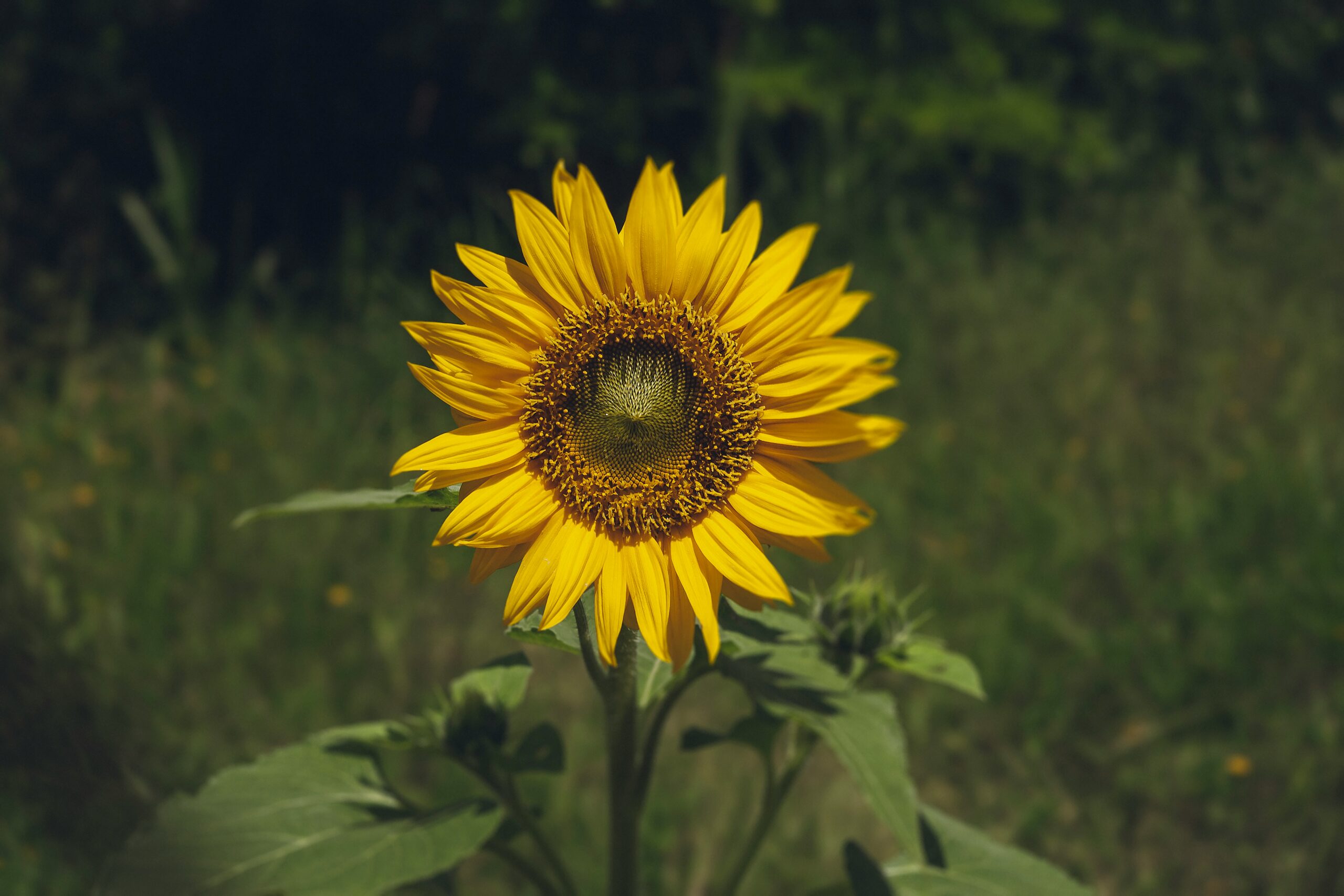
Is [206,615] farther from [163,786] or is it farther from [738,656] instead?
[738,656]

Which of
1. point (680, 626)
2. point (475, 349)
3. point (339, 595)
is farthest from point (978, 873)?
point (339, 595)

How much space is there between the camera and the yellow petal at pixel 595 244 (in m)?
1.25

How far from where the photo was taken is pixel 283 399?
397cm

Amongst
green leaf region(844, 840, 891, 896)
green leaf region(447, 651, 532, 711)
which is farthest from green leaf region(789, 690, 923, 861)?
green leaf region(447, 651, 532, 711)

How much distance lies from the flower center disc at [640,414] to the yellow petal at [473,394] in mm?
19

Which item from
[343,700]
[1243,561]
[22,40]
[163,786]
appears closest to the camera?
[163,786]

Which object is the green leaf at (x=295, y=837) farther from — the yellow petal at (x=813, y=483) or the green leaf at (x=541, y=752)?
the yellow petal at (x=813, y=483)

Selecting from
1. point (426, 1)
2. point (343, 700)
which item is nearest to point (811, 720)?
point (343, 700)

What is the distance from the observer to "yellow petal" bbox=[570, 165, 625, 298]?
1.25m

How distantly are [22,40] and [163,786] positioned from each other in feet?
11.5

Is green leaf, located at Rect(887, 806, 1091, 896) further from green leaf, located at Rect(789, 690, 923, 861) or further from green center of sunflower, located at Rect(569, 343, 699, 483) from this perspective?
green center of sunflower, located at Rect(569, 343, 699, 483)

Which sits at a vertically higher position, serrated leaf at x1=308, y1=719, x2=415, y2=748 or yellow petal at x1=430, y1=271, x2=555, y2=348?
yellow petal at x1=430, y1=271, x2=555, y2=348

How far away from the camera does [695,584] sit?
4.07ft

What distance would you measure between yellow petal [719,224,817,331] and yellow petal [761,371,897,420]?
0.34 ft
